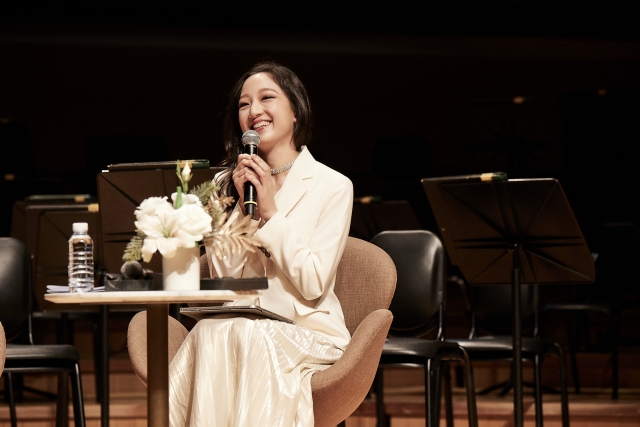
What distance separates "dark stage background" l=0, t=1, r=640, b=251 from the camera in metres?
7.71

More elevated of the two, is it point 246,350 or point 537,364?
point 246,350

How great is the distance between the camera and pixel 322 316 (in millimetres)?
2484

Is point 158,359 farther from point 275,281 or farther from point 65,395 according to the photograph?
point 65,395

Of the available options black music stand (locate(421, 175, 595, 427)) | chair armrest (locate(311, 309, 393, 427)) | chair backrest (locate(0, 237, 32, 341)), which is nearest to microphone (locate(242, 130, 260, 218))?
chair armrest (locate(311, 309, 393, 427))

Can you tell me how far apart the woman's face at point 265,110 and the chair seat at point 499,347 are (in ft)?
4.27

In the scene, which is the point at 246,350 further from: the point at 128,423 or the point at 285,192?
the point at 128,423

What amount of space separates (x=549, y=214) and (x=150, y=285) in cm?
149

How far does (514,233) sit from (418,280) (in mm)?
543

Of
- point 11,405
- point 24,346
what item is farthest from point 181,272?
point 11,405

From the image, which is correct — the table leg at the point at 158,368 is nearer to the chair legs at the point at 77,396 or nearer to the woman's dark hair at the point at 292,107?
the woman's dark hair at the point at 292,107

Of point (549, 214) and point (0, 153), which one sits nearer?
point (549, 214)

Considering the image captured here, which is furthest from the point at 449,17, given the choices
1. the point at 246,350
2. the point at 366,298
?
the point at 246,350

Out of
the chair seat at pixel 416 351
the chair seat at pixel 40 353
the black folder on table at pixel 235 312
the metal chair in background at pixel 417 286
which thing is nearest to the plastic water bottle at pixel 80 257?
the black folder on table at pixel 235 312

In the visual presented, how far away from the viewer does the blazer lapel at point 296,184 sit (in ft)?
8.45
